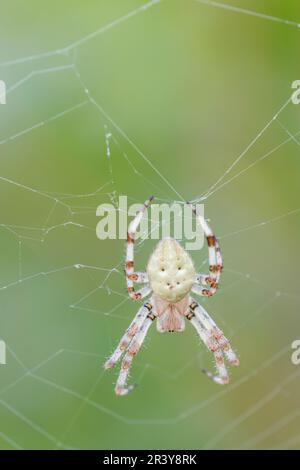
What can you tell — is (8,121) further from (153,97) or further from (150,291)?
(150,291)

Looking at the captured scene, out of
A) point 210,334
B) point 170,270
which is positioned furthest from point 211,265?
point 210,334

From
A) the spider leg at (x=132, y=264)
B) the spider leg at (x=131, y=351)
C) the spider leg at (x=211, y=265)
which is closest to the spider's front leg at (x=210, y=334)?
the spider leg at (x=131, y=351)

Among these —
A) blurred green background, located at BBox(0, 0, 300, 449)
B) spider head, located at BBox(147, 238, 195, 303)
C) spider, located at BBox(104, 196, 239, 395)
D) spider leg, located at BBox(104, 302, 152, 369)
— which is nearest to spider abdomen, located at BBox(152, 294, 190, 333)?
spider, located at BBox(104, 196, 239, 395)

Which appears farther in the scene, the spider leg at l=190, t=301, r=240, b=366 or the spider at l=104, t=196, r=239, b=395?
the spider leg at l=190, t=301, r=240, b=366

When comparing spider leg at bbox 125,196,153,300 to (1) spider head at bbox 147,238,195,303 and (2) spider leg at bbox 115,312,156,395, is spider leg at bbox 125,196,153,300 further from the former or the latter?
(2) spider leg at bbox 115,312,156,395

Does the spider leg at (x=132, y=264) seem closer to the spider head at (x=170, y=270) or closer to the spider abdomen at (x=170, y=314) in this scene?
the spider head at (x=170, y=270)

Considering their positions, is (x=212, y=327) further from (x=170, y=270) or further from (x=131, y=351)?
(x=170, y=270)
